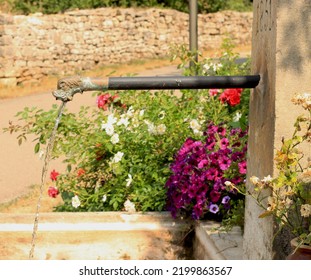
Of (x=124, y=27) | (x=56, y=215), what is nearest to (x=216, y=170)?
(x=56, y=215)

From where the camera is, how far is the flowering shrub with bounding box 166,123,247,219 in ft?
13.6

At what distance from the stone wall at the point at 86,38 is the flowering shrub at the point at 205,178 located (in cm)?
990

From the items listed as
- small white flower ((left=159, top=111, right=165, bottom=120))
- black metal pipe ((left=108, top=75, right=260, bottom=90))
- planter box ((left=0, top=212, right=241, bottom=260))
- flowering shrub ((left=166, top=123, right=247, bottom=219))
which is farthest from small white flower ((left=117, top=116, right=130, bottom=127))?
black metal pipe ((left=108, top=75, right=260, bottom=90))

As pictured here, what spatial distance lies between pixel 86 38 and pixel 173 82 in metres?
15.6

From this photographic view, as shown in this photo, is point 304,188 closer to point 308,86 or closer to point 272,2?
point 308,86

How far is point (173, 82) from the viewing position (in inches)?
118

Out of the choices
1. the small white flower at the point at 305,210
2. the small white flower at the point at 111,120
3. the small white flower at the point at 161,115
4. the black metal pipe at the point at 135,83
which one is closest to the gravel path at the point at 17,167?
the small white flower at the point at 111,120

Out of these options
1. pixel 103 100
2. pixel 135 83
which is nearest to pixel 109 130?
pixel 103 100

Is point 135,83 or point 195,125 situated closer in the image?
point 135,83

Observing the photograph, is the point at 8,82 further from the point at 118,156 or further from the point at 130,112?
the point at 118,156

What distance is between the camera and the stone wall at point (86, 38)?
15984 mm

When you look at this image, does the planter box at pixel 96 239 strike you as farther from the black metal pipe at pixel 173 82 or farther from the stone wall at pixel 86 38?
the stone wall at pixel 86 38

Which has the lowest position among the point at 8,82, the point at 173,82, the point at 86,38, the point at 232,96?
the point at 8,82

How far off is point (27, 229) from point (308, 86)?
181 centimetres
